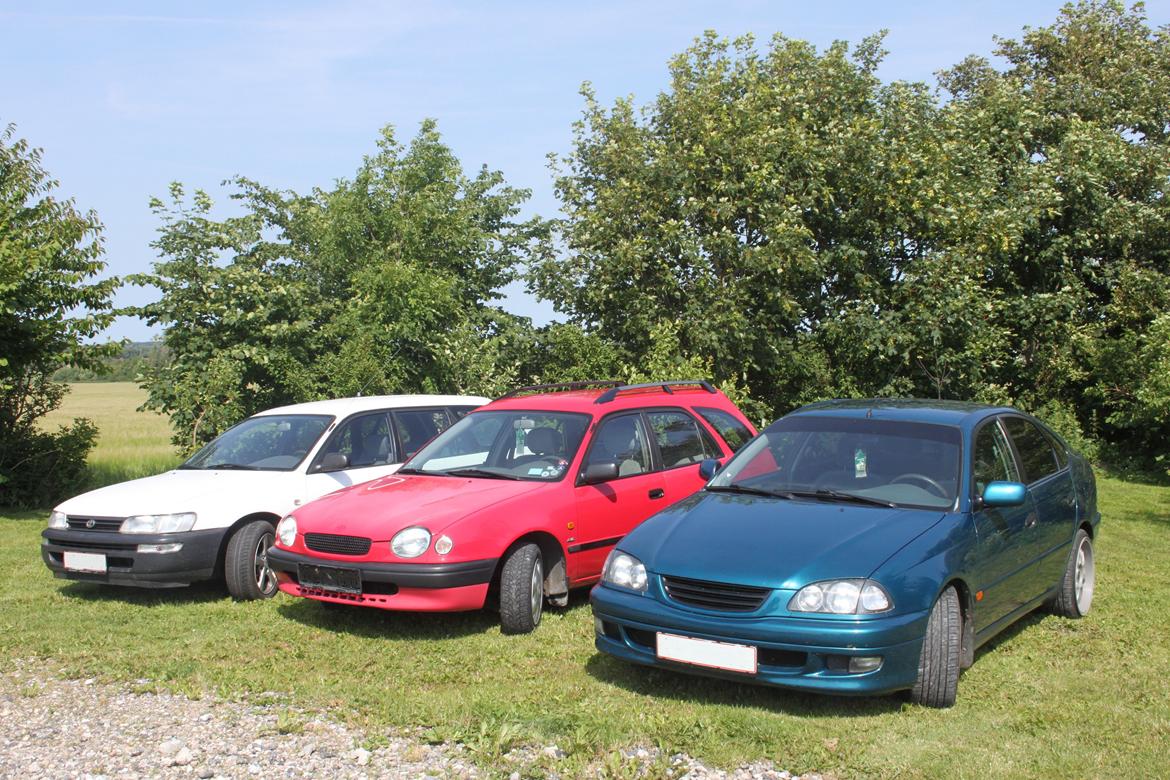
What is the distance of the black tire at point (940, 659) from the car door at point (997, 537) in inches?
15.4

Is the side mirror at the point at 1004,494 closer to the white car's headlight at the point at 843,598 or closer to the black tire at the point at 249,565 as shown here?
the white car's headlight at the point at 843,598

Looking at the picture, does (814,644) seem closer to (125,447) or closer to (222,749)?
(222,749)

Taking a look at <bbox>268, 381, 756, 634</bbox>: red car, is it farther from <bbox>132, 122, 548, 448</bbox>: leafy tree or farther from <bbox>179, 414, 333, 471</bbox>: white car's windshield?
<bbox>132, 122, 548, 448</bbox>: leafy tree

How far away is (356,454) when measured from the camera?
31.4 ft

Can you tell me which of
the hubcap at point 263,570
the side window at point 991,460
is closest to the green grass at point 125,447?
the hubcap at point 263,570

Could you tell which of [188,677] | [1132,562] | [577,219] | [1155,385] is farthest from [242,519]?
[1155,385]

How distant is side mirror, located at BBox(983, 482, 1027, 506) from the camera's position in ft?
19.3

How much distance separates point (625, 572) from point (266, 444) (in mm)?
4874

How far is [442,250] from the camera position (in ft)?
60.0

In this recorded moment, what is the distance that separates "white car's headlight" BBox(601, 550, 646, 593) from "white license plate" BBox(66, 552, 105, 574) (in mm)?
4458

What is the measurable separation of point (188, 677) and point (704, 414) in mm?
4768

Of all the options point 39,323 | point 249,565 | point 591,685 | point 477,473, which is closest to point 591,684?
point 591,685

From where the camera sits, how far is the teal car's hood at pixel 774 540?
207 inches

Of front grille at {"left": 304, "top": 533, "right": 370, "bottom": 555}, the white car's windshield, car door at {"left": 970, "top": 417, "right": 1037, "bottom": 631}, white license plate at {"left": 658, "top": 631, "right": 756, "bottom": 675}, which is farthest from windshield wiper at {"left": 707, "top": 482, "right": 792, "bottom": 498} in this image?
the white car's windshield
